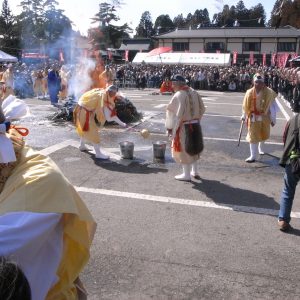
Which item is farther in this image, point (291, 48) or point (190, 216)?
point (291, 48)

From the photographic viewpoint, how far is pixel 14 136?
1806 mm

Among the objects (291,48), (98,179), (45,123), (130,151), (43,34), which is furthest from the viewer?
(291,48)

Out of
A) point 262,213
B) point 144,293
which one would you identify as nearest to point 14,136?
point 144,293

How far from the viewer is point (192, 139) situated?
21.9 ft

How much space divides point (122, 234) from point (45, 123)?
27.6 feet

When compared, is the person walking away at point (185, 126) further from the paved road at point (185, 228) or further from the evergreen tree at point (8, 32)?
the evergreen tree at point (8, 32)

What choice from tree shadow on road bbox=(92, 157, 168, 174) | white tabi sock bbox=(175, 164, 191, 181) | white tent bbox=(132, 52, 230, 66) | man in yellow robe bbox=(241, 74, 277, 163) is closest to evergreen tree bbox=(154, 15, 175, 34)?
white tent bbox=(132, 52, 230, 66)

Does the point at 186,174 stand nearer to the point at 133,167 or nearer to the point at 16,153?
the point at 133,167

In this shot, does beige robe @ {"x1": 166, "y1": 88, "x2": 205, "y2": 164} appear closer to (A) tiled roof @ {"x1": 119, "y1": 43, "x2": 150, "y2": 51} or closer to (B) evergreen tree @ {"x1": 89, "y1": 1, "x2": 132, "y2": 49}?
(B) evergreen tree @ {"x1": 89, "y1": 1, "x2": 132, "y2": 49}

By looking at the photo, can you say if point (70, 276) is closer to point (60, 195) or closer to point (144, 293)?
point (60, 195)

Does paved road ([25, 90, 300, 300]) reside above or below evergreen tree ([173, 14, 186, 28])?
below

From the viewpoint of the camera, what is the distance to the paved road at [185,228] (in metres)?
3.59

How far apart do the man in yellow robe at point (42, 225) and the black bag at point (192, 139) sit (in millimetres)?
4887

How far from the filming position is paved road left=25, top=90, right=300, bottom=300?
Answer: 3594 mm
